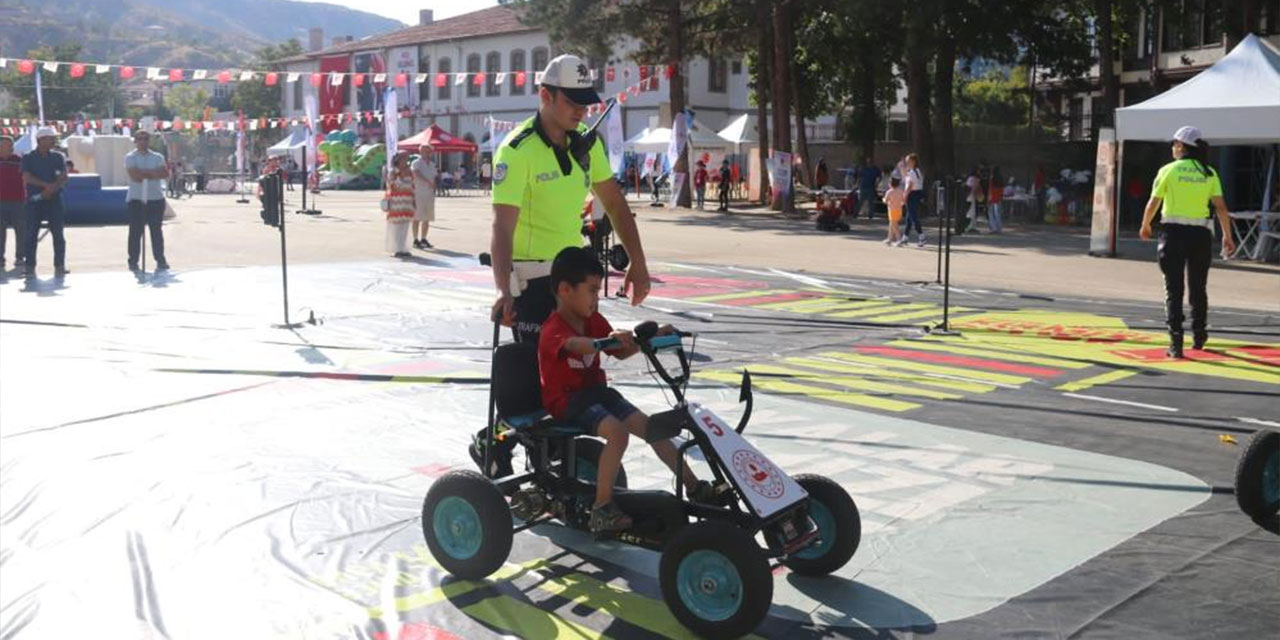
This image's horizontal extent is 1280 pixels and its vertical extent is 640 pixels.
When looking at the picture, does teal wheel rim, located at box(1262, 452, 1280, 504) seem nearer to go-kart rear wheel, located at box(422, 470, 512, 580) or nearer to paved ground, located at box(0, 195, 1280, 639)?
paved ground, located at box(0, 195, 1280, 639)

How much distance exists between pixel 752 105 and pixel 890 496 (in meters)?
53.4

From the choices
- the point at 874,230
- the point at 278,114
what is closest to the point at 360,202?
the point at 874,230

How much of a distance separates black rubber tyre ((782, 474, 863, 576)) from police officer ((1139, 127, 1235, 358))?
6289mm

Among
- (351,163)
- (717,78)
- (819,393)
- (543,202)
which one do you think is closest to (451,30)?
(351,163)

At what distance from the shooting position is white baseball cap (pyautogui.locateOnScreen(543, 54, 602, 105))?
507 centimetres

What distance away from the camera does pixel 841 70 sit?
4038 cm

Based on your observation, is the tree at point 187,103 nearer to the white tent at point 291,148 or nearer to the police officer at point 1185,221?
the white tent at point 291,148

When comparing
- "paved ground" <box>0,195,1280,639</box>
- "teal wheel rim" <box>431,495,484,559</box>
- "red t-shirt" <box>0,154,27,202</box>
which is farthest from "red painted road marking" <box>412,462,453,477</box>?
"red t-shirt" <box>0,154,27,202</box>

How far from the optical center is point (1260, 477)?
5.02 metres

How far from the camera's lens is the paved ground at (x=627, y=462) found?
4344 mm

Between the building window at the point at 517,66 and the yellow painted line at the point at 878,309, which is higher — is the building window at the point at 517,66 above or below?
above

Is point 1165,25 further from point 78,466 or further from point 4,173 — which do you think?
point 78,466

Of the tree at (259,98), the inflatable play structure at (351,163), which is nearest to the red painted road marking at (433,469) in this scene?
the inflatable play structure at (351,163)

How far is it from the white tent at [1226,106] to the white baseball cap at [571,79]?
1528 cm
